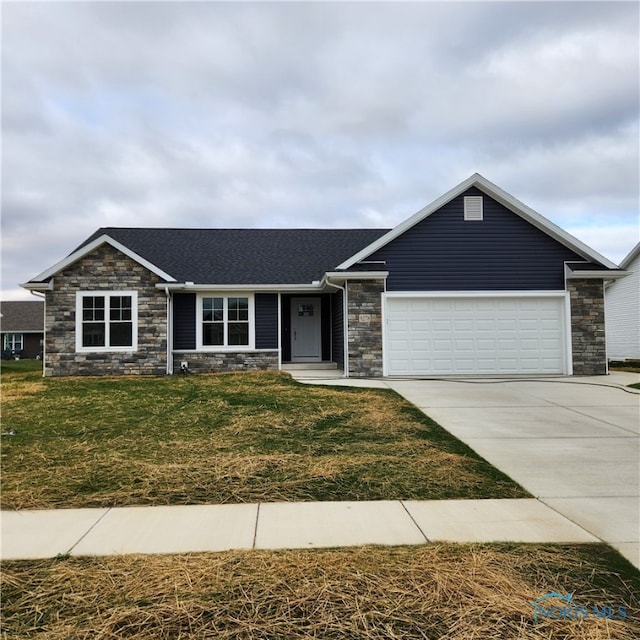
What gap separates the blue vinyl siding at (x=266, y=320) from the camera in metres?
17.1

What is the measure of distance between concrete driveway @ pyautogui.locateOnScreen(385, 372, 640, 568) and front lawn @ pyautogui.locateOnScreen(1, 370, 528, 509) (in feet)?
1.31

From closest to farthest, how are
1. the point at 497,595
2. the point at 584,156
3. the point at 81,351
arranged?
the point at 497,595 < the point at 81,351 < the point at 584,156

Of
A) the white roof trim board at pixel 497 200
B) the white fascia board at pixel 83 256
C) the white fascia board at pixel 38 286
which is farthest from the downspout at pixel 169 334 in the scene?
the white roof trim board at pixel 497 200

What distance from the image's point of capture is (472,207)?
1488 centimetres

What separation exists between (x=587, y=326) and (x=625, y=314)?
1379 centimetres

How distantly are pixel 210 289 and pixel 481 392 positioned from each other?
9.47 metres

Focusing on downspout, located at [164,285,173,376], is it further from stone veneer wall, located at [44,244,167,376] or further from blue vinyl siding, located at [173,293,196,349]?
blue vinyl siding, located at [173,293,196,349]

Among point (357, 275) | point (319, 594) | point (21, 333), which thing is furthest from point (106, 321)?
point (21, 333)

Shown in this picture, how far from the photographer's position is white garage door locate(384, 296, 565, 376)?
14.6 m

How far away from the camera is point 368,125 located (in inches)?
724

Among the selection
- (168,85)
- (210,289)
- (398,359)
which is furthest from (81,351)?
(398,359)

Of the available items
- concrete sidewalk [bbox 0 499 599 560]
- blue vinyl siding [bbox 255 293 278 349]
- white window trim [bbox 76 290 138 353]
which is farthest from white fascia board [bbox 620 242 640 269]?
concrete sidewalk [bbox 0 499 599 560]

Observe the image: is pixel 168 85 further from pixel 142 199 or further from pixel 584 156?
pixel 584 156

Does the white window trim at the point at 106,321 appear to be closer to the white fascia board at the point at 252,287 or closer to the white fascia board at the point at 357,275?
the white fascia board at the point at 252,287
